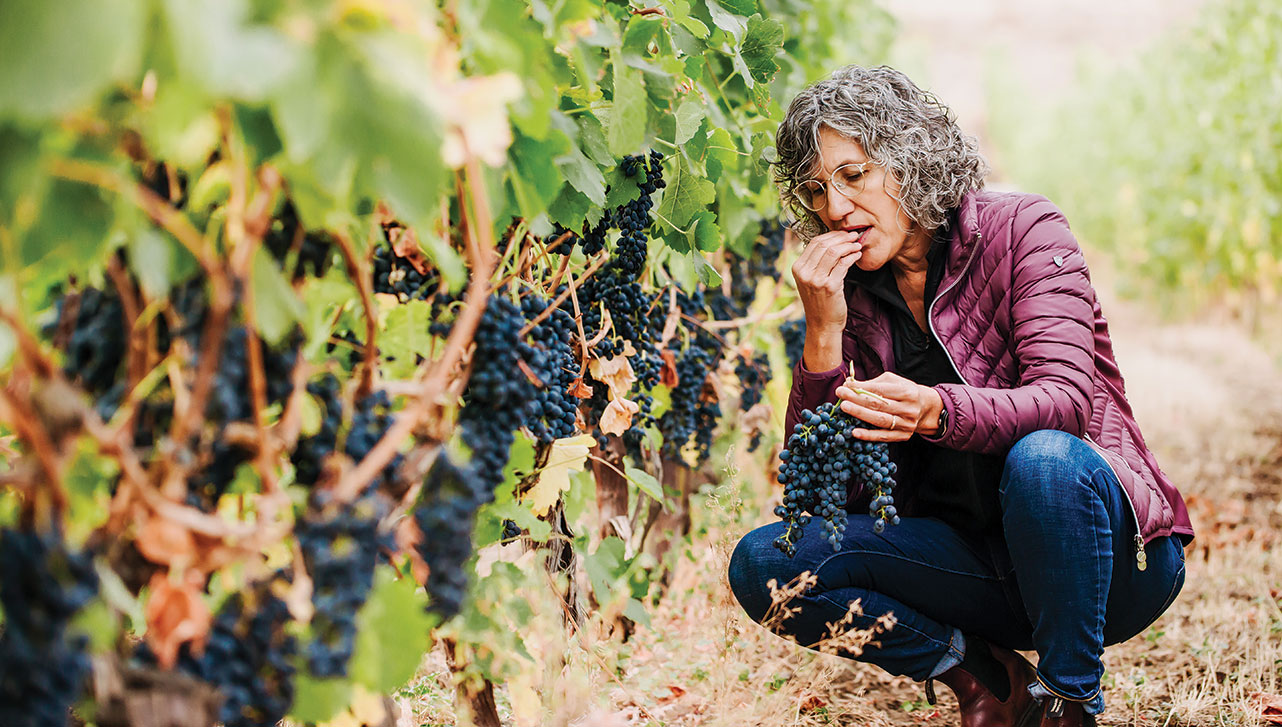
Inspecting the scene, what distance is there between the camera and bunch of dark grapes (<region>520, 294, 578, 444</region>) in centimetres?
154

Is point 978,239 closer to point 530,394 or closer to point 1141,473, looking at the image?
point 1141,473

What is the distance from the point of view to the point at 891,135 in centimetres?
213

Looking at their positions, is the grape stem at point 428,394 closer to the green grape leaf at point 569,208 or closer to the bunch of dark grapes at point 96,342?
the bunch of dark grapes at point 96,342

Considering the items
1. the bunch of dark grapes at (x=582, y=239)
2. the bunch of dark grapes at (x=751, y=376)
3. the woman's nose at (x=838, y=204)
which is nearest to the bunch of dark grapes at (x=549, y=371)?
the bunch of dark grapes at (x=582, y=239)

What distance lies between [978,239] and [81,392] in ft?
5.84

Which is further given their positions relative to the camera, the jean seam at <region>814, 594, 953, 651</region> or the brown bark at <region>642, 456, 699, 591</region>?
the brown bark at <region>642, 456, 699, 591</region>

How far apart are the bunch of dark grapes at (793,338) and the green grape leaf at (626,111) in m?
1.74

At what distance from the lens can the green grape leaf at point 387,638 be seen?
1.15m

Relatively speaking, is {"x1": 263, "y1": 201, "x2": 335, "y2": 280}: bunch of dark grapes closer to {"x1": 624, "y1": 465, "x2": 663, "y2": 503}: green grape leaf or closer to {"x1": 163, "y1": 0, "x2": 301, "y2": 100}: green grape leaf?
{"x1": 163, "y1": 0, "x2": 301, "y2": 100}: green grape leaf

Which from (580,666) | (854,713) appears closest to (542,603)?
(580,666)

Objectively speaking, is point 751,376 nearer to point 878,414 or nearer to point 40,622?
point 878,414

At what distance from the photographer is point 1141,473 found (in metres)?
2.06

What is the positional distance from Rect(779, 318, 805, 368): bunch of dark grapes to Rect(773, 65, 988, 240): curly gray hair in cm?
105

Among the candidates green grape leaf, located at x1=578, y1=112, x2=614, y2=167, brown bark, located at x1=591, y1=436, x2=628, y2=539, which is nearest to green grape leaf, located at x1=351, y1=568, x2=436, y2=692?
green grape leaf, located at x1=578, y1=112, x2=614, y2=167
